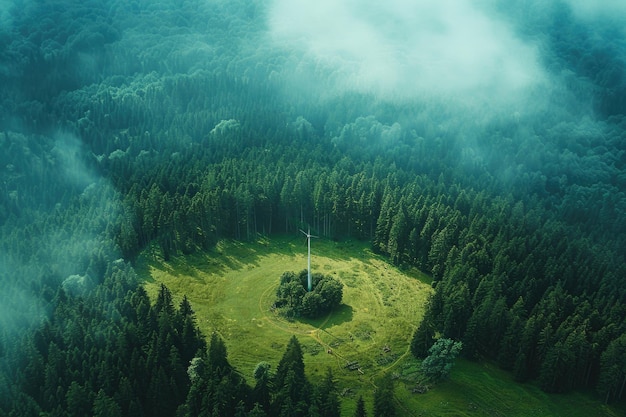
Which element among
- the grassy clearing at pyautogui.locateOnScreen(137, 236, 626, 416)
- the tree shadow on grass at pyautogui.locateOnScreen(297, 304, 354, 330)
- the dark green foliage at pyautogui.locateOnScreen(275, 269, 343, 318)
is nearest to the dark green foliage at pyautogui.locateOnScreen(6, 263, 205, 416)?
the grassy clearing at pyautogui.locateOnScreen(137, 236, 626, 416)

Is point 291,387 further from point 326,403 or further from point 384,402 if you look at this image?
point 384,402

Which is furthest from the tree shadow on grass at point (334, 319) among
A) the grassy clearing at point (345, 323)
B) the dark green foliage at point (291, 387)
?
the dark green foliage at point (291, 387)

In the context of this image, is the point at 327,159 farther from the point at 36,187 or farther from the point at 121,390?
the point at 121,390

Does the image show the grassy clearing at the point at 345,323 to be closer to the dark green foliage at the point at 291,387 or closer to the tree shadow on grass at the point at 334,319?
the tree shadow on grass at the point at 334,319

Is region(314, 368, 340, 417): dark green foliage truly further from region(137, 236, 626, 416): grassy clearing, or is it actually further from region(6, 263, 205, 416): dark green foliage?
region(6, 263, 205, 416): dark green foliage

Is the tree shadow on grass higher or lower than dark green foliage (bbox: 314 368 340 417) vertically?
higher
